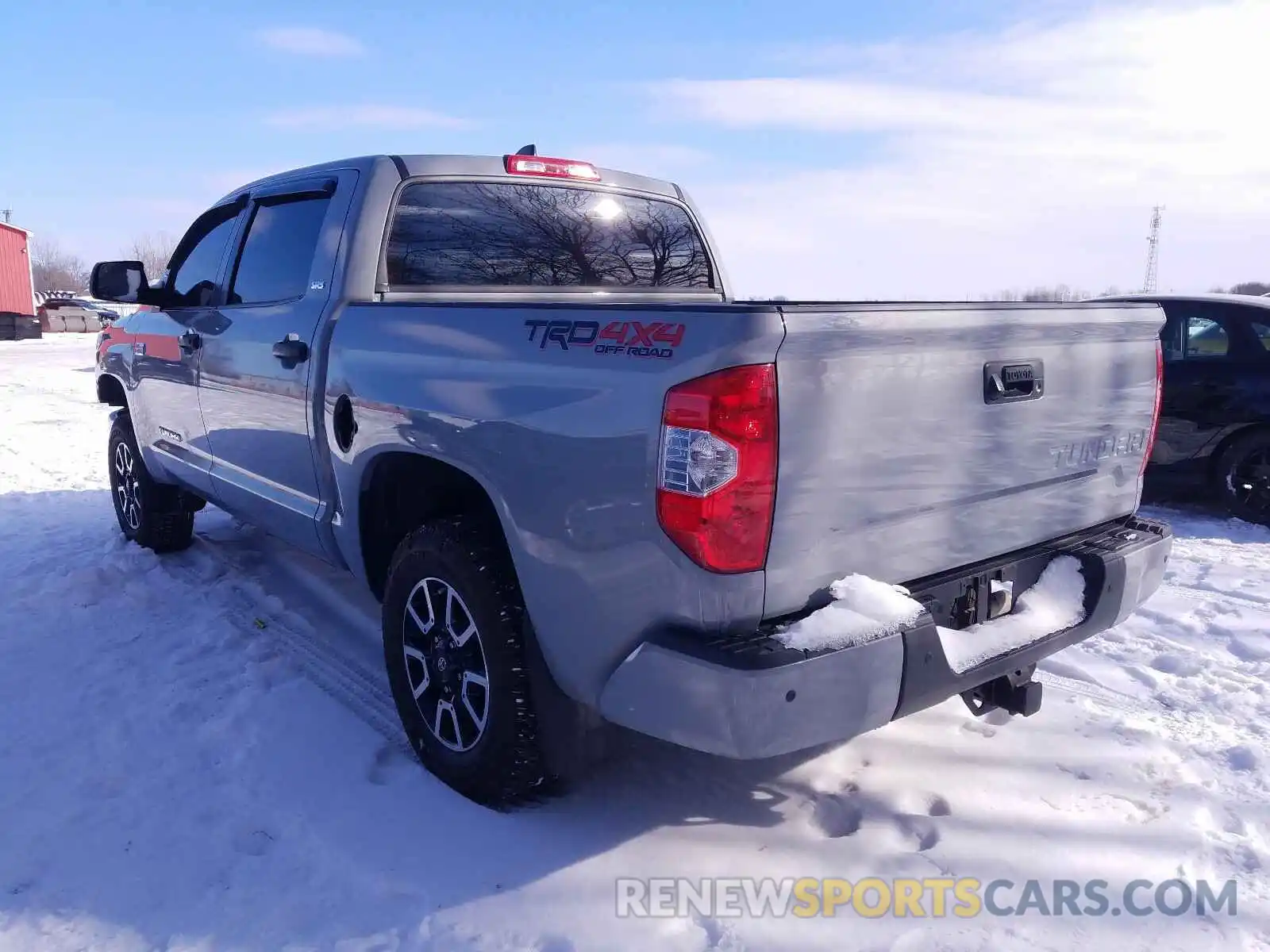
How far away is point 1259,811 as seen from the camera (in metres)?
2.84

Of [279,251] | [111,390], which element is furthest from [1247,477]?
[111,390]

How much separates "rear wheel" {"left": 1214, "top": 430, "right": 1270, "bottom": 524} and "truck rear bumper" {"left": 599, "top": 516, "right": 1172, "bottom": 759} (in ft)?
16.6

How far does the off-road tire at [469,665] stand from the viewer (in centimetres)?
265

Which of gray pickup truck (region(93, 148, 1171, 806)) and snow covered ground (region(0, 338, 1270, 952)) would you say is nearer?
gray pickup truck (region(93, 148, 1171, 806))

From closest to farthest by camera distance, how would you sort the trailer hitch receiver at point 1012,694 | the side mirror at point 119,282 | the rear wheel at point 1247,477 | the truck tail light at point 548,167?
the trailer hitch receiver at point 1012,694 < the truck tail light at point 548,167 < the side mirror at point 119,282 < the rear wheel at point 1247,477

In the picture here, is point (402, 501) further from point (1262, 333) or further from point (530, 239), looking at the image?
point (1262, 333)

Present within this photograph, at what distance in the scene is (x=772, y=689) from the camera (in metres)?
2.05

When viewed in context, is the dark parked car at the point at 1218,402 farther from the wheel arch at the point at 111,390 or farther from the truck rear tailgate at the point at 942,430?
the wheel arch at the point at 111,390

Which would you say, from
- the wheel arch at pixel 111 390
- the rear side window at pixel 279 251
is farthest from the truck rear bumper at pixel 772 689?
the wheel arch at pixel 111 390

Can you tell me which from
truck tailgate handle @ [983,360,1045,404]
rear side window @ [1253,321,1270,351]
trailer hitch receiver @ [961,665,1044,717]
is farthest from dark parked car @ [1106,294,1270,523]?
trailer hitch receiver @ [961,665,1044,717]

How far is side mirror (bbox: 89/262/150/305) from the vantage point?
4629mm

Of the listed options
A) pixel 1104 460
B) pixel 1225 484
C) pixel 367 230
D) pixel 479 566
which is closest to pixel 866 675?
pixel 479 566

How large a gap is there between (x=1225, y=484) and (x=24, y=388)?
619 inches

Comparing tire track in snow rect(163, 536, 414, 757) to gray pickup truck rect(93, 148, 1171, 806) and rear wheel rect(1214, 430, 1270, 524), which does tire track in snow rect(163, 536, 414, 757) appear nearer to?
gray pickup truck rect(93, 148, 1171, 806)
